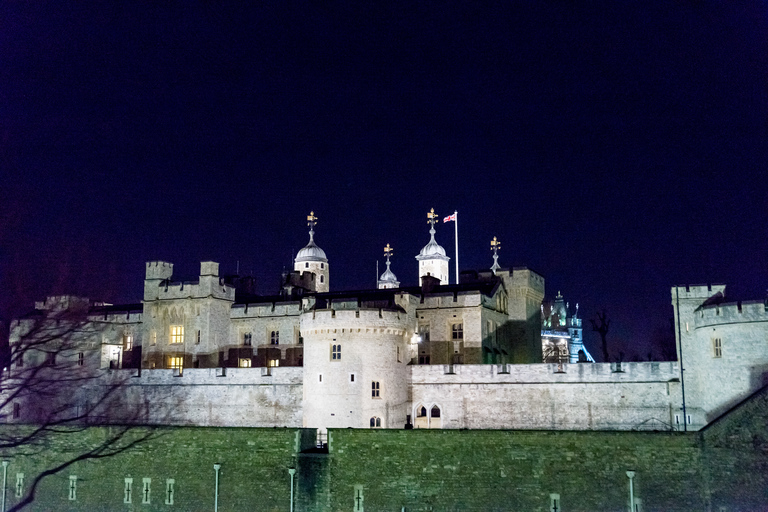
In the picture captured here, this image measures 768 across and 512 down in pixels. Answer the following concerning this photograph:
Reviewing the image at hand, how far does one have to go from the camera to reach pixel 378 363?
45.7 m

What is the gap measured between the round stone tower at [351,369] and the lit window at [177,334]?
1741cm

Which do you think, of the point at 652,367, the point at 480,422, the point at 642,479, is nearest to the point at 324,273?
the point at 480,422

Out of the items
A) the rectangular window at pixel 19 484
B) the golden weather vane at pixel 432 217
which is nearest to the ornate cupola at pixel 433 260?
the golden weather vane at pixel 432 217

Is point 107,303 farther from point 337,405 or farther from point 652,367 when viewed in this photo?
point 652,367

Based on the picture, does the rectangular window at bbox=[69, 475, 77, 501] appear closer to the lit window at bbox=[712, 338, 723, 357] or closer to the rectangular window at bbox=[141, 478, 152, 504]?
the rectangular window at bbox=[141, 478, 152, 504]

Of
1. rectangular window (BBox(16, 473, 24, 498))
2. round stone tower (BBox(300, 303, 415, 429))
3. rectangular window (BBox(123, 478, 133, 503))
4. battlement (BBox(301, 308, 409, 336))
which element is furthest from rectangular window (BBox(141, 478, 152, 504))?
battlement (BBox(301, 308, 409, 336))

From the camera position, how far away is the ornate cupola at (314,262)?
283 ft

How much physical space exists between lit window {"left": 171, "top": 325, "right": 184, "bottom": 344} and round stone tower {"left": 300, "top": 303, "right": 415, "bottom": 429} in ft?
57.1

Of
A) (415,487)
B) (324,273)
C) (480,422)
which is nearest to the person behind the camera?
(415,487)

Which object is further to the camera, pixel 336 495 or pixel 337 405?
pixel 337 405

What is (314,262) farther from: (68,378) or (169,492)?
(169,492)

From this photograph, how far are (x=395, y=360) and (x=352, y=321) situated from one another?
340 centimetres

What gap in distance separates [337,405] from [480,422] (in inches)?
333

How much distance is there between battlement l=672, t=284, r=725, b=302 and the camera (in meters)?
43.4
